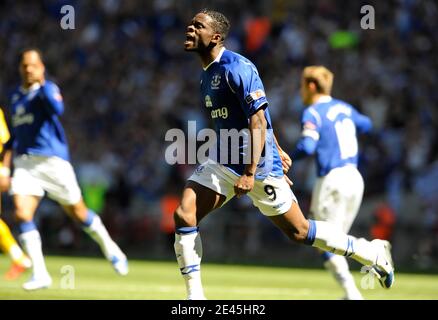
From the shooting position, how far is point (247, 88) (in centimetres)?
823

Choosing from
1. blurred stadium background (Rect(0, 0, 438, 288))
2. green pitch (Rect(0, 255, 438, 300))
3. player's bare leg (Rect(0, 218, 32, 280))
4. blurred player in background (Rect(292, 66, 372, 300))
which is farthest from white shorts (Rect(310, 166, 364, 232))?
blurred stadium background (Rect(0, 0, 438, 288))

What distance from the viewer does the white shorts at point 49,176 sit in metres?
11.3

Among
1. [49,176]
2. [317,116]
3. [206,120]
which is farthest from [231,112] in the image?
[206,120]

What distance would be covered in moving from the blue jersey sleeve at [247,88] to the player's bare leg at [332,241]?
1.04 meters

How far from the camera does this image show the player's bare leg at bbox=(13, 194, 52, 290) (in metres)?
10.4

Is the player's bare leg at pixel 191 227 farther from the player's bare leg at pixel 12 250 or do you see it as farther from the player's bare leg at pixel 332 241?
the player's bare leg at pixel 12 250

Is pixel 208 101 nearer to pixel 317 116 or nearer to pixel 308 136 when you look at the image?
pixel 308 136

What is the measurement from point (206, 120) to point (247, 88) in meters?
12.4

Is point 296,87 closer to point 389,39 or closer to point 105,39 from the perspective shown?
point 389,39

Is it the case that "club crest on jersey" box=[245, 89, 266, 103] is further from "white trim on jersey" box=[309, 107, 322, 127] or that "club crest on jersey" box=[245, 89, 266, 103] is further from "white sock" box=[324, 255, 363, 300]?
"white sock" box=[324, 255, 363, 300]

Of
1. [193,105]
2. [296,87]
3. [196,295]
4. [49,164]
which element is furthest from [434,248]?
[196,295]

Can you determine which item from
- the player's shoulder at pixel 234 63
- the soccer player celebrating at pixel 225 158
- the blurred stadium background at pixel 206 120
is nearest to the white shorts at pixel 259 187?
the soccer player celebrating at pixel 225 158

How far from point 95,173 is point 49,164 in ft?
32.3

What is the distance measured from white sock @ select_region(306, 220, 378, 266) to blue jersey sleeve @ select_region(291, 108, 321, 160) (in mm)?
1608
